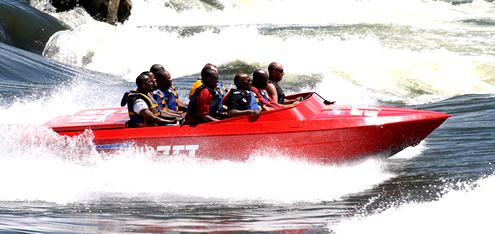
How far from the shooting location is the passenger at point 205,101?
6.40 metres

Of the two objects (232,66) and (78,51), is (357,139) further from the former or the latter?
(78,51)

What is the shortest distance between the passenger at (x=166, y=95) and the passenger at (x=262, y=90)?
1066mm

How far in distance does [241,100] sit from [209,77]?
473 millimetres

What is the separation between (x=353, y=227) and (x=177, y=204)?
6.70 feet

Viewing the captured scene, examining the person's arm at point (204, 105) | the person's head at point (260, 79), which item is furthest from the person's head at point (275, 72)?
the person's arm at point (204, 105)

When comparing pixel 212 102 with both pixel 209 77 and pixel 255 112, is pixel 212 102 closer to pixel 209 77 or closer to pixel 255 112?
pixel 209 77

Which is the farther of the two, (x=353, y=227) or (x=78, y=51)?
(x=78, y=51)

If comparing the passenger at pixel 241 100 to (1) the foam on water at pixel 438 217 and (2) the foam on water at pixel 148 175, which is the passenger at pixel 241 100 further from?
(1) the foam on water at pixel 438 217

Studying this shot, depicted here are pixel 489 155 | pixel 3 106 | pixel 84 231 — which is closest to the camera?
pixel 84 231

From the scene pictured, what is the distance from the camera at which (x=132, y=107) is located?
6.66 metres

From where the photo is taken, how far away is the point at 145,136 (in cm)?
651

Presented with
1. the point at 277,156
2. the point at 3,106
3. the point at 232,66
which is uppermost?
the point at 232,66

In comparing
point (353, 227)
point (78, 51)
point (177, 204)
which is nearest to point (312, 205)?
point (353, 227)

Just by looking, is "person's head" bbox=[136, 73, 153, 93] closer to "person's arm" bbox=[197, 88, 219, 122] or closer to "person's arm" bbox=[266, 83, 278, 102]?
"person's arm" bbox=[197, 88, 219, 122]
